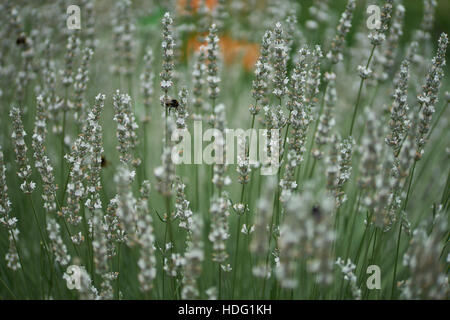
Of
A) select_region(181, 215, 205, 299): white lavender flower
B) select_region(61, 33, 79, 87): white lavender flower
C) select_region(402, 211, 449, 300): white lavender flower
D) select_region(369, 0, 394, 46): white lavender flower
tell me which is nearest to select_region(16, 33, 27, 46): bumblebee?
select_region(61, 33, 79, 87): white lavender flower

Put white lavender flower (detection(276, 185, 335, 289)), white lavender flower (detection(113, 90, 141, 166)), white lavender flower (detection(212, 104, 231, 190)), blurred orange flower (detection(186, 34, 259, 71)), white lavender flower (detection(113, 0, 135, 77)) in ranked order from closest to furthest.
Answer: white lavender flower (detection(276, 185, 335, 289))
white lavender flower (detection(212, 104, 231, 190))
white lavender flower (detection(113, 90, 141, 166))
white lavender flower (detection(113, 0, 135, 77))
blurred orange flower (detection(186, 34, 259, 71))

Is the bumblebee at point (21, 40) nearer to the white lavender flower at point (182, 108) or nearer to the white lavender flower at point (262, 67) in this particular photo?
the white lavender flower at point (182, 108)

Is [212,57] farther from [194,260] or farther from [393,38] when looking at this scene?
[393,38]

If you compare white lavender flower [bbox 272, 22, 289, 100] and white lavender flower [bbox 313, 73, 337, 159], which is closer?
white lavender flower [bbox 313, 73, 337, 159]

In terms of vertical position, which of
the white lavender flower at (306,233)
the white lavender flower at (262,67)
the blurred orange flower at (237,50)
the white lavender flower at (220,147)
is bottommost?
the white lavender flower at (306,233)

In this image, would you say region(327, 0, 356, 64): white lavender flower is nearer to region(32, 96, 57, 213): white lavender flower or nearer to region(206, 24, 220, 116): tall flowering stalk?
region(206, 24, 220, 116): tall flowering stalk

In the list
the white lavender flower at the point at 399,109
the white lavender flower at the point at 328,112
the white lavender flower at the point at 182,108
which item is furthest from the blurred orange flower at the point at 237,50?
the white lavender flower at the point at 328,112

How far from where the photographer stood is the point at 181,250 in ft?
6.07

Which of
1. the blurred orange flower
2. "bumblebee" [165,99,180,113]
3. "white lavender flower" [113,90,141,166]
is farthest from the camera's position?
the blurred orange flower

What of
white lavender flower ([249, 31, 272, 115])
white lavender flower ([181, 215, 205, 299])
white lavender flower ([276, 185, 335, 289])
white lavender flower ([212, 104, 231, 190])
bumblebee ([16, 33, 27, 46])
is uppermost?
bumblebee ([16, 33, 27, 46])

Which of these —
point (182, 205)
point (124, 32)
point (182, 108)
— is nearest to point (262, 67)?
point (182, 108)

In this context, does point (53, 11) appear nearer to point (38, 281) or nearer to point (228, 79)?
point (228, 79)

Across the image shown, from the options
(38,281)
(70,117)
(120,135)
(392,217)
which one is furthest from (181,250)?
(70,117)

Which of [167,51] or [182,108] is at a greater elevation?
[167,51]
